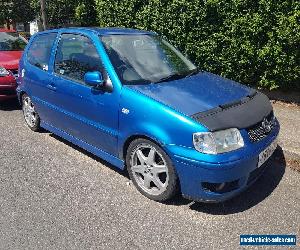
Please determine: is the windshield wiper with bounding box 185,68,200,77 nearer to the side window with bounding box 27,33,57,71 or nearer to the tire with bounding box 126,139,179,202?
the tire with bounding box 126,139,179,202

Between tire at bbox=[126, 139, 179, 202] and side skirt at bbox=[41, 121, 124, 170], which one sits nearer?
tire at bbox=[126, 139, 179, 202]

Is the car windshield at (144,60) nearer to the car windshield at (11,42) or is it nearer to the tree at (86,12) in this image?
the car windshield at (11,42)

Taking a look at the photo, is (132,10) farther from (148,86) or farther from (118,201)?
(118,201)

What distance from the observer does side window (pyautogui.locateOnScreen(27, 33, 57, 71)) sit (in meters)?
4.97

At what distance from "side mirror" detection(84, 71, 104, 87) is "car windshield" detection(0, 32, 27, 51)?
4.71 m

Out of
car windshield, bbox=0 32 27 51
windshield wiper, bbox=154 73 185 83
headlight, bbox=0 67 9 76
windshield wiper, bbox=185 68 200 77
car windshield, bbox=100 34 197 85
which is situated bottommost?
headlight, bbox=0 67 9 76

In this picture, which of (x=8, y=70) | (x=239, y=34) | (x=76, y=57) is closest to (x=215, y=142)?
(x=76, y=57)

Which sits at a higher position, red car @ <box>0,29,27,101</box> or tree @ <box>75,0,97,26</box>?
tree @ <box>75,0,97,26</box>

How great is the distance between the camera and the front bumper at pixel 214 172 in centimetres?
316

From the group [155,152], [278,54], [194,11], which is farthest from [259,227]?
[194,11]

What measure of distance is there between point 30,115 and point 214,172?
3686mm

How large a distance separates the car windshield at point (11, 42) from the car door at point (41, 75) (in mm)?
2596

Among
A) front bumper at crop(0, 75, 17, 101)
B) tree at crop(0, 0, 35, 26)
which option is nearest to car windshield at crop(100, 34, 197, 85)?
front bumper at crop(0, 75, 17, 101)

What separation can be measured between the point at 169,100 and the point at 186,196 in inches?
38.0
